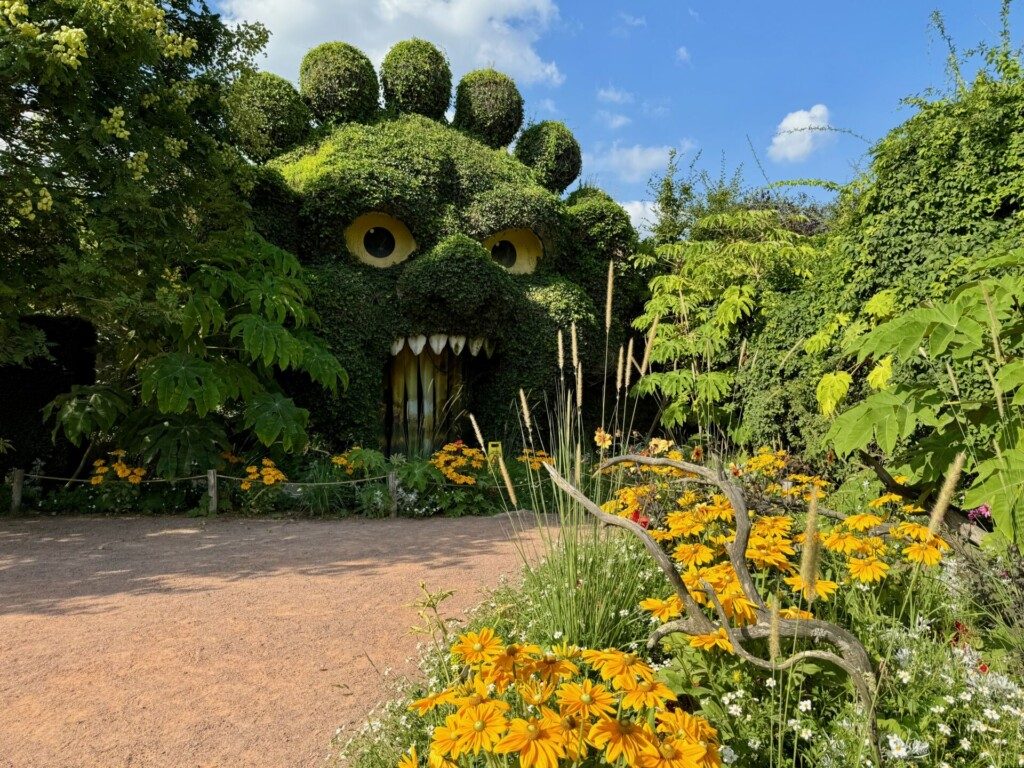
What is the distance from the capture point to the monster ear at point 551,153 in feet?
28.6

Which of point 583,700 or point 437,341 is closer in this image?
point 583,700

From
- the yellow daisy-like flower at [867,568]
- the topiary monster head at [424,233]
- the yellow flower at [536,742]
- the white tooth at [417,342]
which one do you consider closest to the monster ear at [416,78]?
the topiary monster head at [424,233]

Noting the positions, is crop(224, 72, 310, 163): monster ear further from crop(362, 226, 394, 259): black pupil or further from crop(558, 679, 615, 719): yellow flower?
crop(558, 679, 615, 719): yellow flower

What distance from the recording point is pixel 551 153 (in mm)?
8703

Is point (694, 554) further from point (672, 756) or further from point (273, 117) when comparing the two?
point (273, 117)

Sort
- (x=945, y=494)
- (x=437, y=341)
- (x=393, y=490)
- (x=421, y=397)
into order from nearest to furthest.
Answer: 1. (x=945, y=494)
2. (x=393, y=490)
3. (x=437, y=341)
4. (x=421, y=397)

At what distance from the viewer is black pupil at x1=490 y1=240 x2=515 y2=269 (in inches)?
328

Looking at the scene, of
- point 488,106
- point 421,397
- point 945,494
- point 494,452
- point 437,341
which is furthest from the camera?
point 488,106

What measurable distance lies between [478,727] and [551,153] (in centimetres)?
844

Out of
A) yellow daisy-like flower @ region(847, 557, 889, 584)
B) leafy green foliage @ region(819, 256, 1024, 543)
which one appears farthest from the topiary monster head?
yellow daisy-like flower @ region(847, 557, 889, 584)

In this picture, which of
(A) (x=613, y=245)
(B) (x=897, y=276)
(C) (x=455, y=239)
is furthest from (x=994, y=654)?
(A) (x=613, y=245)

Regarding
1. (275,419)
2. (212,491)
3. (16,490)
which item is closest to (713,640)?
(275,419)

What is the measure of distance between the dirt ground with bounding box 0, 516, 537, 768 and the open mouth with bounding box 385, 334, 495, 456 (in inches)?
105

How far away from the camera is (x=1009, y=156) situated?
14.4ft
